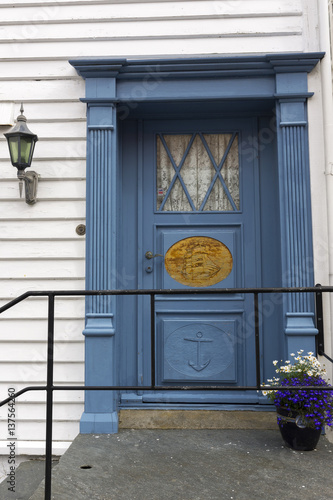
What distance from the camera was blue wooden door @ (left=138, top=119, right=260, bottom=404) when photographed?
3777mm

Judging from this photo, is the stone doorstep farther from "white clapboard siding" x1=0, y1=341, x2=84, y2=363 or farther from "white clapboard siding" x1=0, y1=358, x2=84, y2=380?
"white clapboard siding" x1=0, y1=341, x2=84, y2=363

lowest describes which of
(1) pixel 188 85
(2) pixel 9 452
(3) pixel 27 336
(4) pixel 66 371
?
(2) pixel 9 452

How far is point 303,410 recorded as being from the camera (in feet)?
Result: 9.87

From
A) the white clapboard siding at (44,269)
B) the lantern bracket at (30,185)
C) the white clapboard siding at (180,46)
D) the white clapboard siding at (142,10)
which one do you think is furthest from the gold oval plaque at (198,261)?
the white clapboard siding at (142,10)

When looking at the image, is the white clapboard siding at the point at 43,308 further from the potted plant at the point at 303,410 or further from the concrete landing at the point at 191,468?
the potted plant at the point at 303,410

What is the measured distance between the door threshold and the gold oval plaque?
3.37ft

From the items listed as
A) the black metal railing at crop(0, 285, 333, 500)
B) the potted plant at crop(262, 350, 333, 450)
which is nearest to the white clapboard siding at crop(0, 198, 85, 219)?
the black metal railing at crop(0, 285, 333, 500)

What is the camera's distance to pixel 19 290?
3.75m

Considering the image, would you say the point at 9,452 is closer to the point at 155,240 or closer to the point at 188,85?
the point at 155,240

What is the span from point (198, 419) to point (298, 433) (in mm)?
830

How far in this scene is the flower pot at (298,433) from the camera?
9.87 feet

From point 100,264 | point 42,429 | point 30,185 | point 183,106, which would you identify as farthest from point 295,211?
point 42,429

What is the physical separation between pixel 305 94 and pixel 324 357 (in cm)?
206

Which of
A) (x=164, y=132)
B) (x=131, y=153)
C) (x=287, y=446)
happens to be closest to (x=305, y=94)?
(x=164, y=132)
